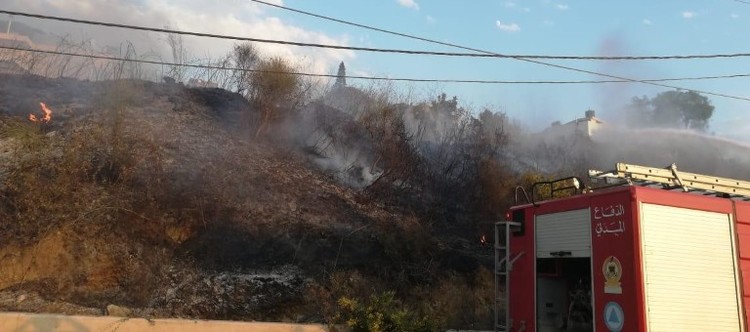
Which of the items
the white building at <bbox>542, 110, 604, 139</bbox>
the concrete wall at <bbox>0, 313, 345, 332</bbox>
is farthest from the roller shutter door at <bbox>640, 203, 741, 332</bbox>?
the white building at <bbox>542, 110, 604, 139</bbox>

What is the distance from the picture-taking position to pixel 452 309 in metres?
10.2

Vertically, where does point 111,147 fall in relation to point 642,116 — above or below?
below

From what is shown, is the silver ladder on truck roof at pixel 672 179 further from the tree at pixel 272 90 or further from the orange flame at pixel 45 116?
Result: the orange flame at pixel 45 116

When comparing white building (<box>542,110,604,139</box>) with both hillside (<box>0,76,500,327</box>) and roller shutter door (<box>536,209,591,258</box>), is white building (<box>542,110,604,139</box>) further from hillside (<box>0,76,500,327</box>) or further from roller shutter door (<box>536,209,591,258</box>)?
roller shutter door (<box>536,209,591,258</box>)

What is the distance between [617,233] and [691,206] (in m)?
0.98

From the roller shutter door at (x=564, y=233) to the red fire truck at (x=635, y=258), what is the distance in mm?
11

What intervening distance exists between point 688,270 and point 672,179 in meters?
1.20

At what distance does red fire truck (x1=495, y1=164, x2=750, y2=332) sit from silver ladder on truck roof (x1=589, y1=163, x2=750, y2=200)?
0.04ft

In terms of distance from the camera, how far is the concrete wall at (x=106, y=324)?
5.57 metres

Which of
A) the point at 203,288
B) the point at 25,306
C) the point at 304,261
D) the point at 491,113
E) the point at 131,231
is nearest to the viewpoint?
the point at 25,306

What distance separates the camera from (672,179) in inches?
233

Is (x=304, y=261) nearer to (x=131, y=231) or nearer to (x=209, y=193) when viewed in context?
(x=209, y=193)

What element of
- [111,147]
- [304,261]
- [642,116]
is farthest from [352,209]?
[642,116]

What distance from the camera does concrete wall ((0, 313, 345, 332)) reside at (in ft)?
18.3
